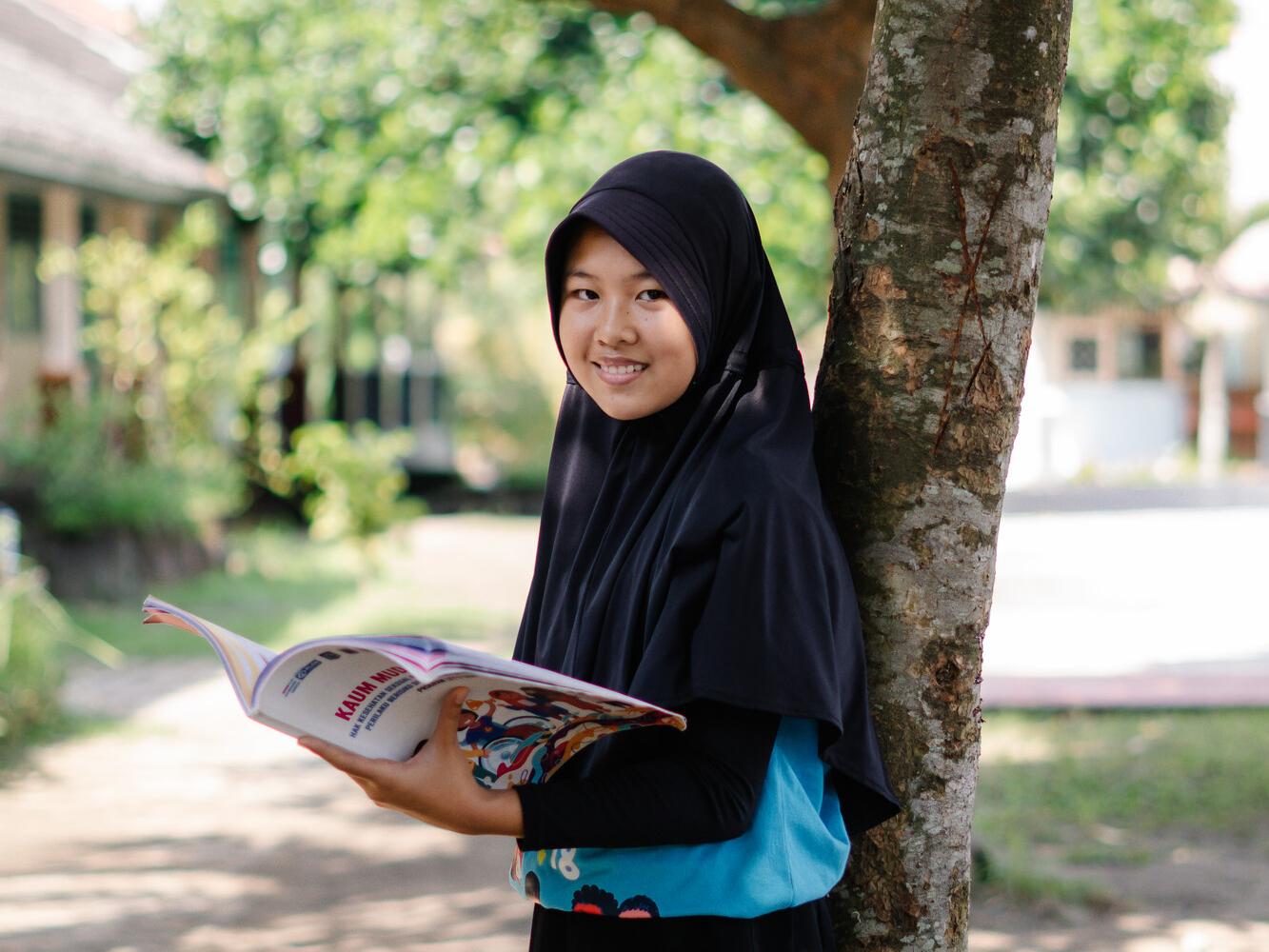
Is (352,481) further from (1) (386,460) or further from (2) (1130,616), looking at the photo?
(2) (1130,616)

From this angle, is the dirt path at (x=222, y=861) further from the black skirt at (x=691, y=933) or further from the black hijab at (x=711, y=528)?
the black hijab at (x=711, y=528)

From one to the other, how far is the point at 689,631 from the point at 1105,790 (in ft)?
17.1

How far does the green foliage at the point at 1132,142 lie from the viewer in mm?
13453

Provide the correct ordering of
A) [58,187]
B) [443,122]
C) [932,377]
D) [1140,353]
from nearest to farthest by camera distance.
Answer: [932,377] → [58,187] → [443,122] → [1140,353]

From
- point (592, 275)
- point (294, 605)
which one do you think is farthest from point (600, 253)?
point (294, 605)

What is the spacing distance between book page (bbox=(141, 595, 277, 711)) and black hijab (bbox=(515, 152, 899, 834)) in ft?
1.18

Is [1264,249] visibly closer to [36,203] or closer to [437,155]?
[437,155]

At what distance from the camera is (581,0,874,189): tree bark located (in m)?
5.01

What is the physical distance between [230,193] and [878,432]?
1408 cm

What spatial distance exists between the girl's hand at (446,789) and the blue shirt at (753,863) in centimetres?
13

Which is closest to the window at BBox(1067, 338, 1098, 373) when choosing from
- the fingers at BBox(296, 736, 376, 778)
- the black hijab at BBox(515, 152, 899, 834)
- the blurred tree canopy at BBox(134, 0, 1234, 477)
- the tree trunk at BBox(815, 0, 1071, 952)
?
the blurred tree canopy at BBox(134, 0, 1234, 477)

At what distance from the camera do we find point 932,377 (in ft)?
6.17

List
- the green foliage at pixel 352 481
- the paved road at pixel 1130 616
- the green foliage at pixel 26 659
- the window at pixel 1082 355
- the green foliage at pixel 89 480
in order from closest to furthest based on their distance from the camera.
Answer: the green foliage at pixel 26 659, the paved road at pixel 1130 616, the green foliage at pixel 89 480, the green foliage at pixel 352 481, the window at pixel 1082 355

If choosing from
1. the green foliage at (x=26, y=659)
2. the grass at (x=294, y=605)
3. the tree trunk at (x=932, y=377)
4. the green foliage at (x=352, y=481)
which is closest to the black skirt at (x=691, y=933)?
the tree trunk at (x=932, y=377)
